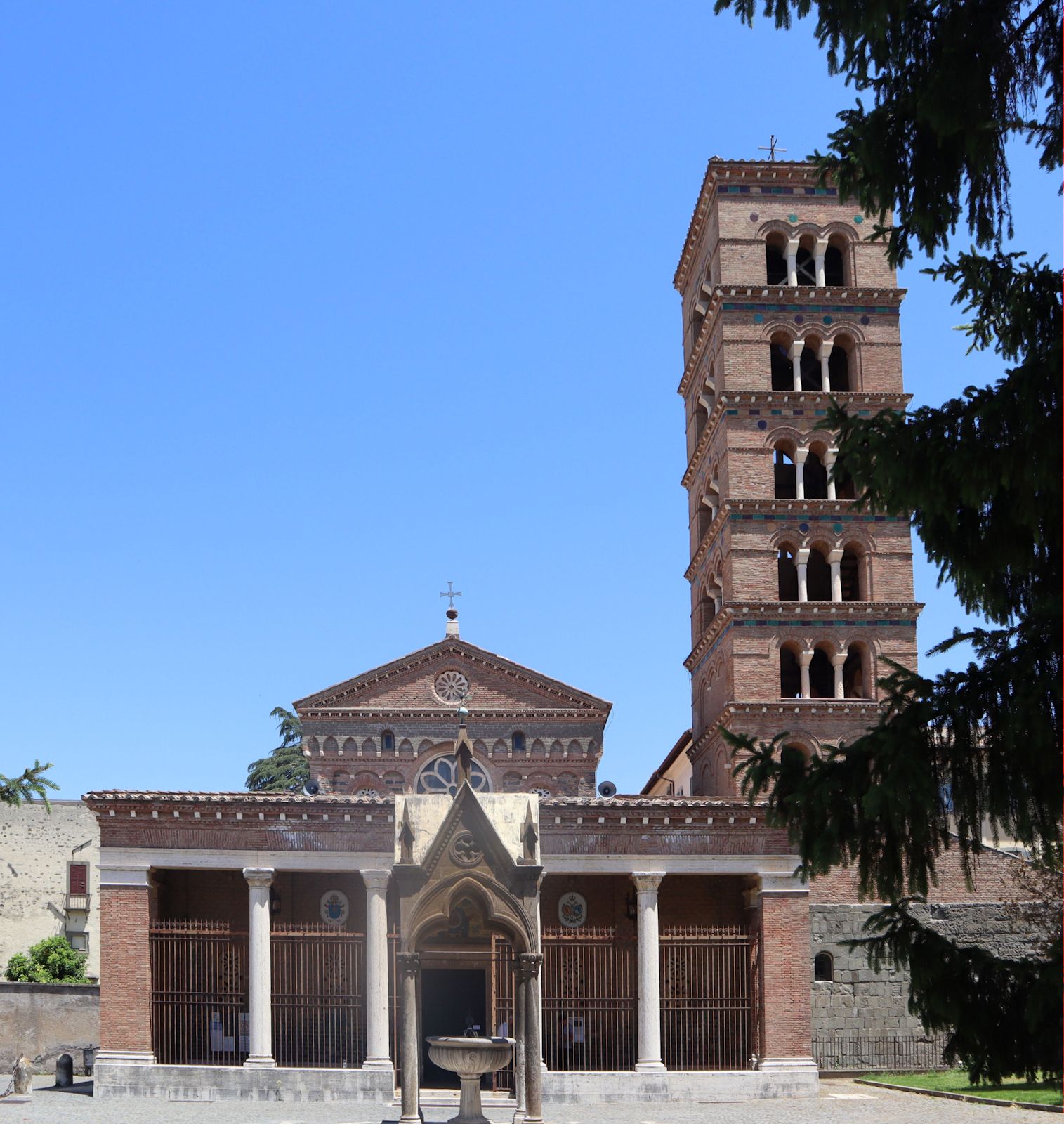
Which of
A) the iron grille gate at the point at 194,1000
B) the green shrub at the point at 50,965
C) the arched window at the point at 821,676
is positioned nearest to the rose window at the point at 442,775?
the arched window at the point at 821,676

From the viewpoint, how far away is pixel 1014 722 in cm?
909

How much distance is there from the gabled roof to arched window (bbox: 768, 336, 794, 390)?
9448 mm

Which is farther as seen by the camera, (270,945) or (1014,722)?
(270,945)

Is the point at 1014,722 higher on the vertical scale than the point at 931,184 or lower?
lower

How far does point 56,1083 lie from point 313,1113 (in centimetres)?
737

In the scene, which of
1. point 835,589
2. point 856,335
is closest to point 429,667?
point 835,589

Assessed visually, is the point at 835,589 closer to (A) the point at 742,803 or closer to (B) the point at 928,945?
(A) the point at 742,803

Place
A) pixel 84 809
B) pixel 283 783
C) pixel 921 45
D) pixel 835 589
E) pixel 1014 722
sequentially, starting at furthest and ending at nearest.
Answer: pixel 283 783 → pixel 84 809 → pixel 835 589 → pixel 921 45 → pixel 1014 722

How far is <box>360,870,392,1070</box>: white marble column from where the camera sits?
90.4ft

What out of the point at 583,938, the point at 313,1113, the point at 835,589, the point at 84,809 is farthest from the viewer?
the point at 84,809

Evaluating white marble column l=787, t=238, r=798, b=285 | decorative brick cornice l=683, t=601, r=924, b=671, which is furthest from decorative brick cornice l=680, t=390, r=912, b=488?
A: decorative brick cornice l=683, t=601, r=924, b=671

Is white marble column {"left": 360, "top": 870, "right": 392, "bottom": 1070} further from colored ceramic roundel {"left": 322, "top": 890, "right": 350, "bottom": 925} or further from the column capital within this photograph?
colored ceramic roundel {"left": 322, "top": 890, "right": 350, "bottom": 925}

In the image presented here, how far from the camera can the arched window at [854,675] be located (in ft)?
113

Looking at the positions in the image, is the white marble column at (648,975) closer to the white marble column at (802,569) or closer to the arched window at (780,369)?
the white marble column at (802,569)
